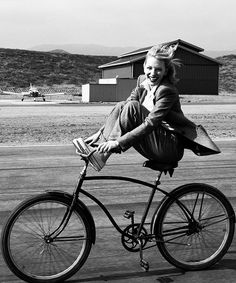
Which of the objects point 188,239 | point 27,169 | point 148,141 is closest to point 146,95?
point 148,141

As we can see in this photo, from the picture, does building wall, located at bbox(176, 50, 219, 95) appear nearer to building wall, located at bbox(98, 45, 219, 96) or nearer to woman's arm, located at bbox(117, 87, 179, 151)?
building wall, located at bbox(98, 45, 219, 96)

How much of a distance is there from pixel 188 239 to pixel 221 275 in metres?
0.41

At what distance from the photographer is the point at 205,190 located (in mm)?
4445

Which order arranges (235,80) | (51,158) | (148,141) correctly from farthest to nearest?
(235,80) → (51,158) → (148,141)

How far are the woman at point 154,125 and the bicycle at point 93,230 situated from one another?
0.13m

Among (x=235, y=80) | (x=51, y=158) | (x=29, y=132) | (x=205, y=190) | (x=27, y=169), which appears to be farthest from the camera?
(x=235, y=80)

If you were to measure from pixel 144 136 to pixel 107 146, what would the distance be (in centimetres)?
30

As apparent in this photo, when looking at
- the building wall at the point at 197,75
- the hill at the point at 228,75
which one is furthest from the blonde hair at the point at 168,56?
the hill at the point at 228,75

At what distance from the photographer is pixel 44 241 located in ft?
14.0

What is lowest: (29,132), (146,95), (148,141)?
(29,132)

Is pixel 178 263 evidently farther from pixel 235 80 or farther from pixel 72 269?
pixel 235 80

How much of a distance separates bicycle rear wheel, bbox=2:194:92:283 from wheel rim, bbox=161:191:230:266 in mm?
758

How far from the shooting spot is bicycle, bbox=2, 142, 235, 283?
4082mm

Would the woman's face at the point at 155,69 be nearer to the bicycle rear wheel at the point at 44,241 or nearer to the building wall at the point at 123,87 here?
the bicycle rear wheel at the point at 44,241
